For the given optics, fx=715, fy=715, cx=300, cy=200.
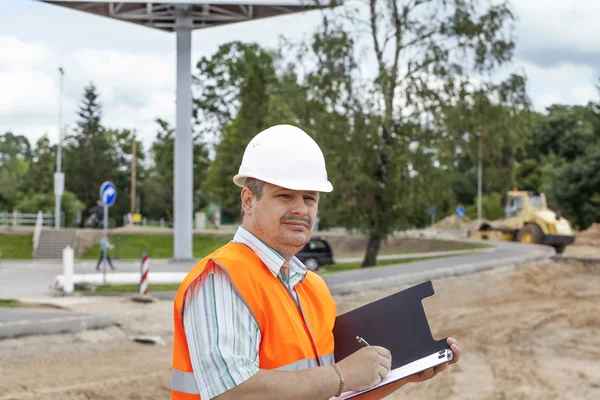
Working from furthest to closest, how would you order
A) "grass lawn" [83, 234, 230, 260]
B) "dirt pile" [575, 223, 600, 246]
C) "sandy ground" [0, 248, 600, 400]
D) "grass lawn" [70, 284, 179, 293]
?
1. "dirt pile" [575, 223, 600, 246]
2. "grass lawn" [83, 234, 230, 260]
3. "grass lawn" [70, 284, 179, 293]
4. "sandy ground" [0, 248, 600, 400]

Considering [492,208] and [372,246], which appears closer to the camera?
[372,246]

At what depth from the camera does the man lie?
204cm

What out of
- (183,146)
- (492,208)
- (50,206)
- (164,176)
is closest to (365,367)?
(183,146)

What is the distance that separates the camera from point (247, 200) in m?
2.44

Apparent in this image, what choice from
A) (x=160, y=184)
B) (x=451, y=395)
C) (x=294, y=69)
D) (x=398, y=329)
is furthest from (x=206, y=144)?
(x=398, y=329)

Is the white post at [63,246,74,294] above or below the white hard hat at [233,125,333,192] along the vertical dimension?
below

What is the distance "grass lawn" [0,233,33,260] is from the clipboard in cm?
3566

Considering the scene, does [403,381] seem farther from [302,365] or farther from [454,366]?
[454,366]

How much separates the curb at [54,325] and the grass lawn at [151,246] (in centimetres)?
2451

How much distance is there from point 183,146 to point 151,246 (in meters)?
12.8

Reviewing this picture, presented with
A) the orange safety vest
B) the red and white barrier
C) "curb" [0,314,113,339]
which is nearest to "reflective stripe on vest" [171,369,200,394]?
the orange safety vest

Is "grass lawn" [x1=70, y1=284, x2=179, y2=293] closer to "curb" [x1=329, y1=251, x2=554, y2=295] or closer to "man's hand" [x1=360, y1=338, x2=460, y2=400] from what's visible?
"curb" [x1=329, y1=251, x2=554, y2=295]

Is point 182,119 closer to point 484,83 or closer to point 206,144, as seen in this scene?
point 484,83

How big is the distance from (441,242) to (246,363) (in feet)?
130
